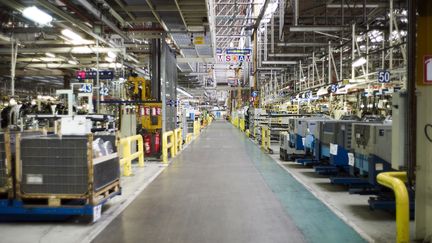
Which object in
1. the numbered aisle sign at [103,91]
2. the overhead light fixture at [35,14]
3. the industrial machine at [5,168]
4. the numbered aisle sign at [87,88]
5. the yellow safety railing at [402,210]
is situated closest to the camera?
the yellow safety railing at [402,210]

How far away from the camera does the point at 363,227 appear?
5.44m

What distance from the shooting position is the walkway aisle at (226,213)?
5.08m

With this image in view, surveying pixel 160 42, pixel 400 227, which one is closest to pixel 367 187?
pixel 400 227

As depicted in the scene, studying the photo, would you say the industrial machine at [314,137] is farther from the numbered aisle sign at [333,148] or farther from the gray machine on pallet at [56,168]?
the gray machine on pallet at [56,168]

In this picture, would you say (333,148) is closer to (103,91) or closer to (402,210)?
(402,210)

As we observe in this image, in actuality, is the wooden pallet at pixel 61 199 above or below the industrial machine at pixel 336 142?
below

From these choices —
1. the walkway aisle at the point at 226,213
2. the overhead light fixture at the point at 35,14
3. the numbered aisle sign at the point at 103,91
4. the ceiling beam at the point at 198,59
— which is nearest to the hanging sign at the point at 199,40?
the ceiling beam at the point at 198,59

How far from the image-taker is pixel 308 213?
6285 mm

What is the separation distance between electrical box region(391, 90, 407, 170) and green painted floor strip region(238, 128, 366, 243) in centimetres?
117

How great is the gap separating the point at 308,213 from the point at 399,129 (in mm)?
2378

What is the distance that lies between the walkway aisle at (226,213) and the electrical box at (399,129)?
119cm

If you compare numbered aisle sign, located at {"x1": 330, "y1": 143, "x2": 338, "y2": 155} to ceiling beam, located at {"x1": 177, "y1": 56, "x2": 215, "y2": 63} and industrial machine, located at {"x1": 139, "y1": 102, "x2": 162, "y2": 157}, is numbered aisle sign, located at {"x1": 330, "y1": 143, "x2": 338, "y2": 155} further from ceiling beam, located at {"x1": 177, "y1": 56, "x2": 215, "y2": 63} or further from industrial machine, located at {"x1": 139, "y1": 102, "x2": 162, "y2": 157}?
ceiling beam, located at {"x1": 177, "y1": 56, "x2": 215, "y2": 63}

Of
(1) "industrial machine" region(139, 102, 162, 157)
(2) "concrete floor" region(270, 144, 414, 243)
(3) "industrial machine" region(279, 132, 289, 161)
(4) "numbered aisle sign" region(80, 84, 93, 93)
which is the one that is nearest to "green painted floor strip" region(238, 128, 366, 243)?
(2) "concrete floor" region(270, 144, 414, 243)

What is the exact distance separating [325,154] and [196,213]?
4163mm
